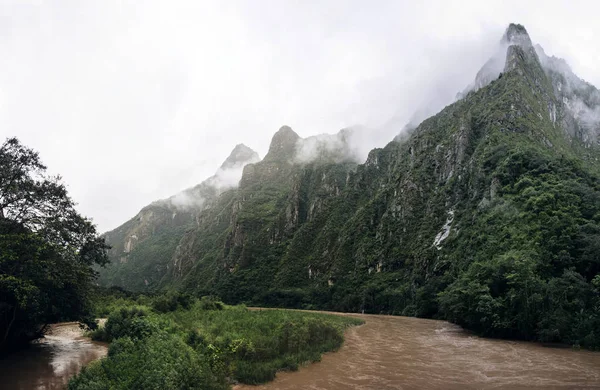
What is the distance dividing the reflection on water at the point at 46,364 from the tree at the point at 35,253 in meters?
1.33

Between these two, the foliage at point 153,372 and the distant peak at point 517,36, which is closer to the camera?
the foliage at point 153,372

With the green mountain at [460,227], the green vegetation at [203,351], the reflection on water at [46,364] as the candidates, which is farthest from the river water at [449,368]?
the reflection on water at [46,364]

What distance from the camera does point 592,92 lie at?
118m

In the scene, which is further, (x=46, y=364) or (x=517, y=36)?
(x=517, y=36)

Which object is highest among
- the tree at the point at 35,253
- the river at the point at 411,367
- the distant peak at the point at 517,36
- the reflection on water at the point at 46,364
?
the distant peak at the point at 517,36

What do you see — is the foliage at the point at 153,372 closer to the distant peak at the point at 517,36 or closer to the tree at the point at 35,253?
the tree at the point at 35,253


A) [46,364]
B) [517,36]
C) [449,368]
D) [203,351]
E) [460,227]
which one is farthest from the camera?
[517,36]

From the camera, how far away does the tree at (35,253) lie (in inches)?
696

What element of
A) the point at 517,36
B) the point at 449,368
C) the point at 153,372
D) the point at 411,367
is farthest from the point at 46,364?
the point at 517,36

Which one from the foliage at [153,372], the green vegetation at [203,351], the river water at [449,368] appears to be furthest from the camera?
the river water at [449,368]

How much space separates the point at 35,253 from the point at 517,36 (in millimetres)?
131056

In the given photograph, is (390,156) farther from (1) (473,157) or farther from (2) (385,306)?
(2) (385,306)

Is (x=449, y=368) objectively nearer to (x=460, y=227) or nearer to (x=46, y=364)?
(x=46, y=364)

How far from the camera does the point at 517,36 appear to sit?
370 ft
